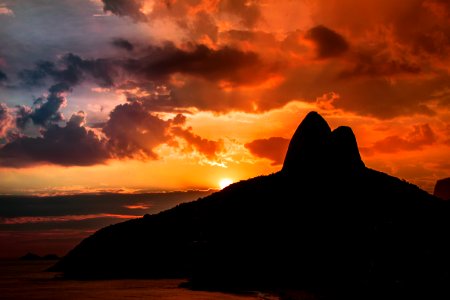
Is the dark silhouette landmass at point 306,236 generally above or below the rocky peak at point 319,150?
below

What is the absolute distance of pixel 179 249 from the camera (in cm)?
13950

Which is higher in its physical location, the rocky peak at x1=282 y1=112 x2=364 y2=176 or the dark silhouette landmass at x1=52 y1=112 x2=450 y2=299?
the rocky peak at x1=282 y1=112 x2=364 y2=176

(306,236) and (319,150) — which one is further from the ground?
(319,150)

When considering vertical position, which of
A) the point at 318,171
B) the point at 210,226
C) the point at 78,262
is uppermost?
the point at 318,171

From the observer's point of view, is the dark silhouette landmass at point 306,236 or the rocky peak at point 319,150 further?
the rocky peak at point 319,150

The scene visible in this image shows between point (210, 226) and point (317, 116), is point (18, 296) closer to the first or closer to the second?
point (210, 226)

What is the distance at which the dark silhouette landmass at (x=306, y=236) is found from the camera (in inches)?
3204

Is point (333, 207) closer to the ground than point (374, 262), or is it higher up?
higher up

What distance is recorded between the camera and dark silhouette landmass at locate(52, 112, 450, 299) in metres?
81.4

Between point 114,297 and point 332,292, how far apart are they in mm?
31195

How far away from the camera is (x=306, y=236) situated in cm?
10844

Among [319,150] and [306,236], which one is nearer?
[306,236]

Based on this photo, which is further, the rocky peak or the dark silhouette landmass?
the rocky peak

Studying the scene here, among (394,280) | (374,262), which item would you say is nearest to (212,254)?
(374,262)
